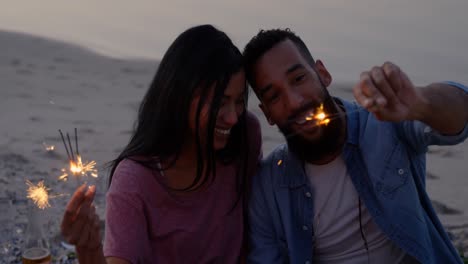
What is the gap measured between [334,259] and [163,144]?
1.16 metres

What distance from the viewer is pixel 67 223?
7.24 ft

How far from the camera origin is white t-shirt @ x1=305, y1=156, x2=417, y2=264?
125 inches

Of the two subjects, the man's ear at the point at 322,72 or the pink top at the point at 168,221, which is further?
the man's ear at the point at 322,72

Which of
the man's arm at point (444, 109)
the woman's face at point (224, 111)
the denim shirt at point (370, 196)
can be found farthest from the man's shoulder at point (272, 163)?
the man's arm at point (444, 109)

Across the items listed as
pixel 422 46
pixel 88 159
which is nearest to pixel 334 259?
pixel 88 159

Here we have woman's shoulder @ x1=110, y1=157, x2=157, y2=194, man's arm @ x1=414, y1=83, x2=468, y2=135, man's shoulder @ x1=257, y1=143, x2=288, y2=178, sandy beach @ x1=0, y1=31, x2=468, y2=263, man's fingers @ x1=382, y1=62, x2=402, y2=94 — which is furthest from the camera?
sandy beach @ x1=0, y1=31, x2=468, y2=263

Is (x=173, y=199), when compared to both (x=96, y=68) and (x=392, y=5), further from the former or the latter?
(x=392, y=5)

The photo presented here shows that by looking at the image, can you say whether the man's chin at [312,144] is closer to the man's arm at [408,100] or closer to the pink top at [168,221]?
the pink top at [168,221]

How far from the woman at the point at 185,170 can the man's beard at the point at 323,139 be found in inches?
12.9

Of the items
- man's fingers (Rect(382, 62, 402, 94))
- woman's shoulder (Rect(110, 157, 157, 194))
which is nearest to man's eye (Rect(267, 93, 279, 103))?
woman's shoulder (Rect(110, 157, 157, 194))

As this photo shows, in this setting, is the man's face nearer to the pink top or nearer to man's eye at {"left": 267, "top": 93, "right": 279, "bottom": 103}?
man's eye at {"left": 267, "top": 93, "right": 279, "bottom": 103}

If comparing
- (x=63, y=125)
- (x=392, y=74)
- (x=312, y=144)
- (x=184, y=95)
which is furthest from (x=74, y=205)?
(x=63, y=125)

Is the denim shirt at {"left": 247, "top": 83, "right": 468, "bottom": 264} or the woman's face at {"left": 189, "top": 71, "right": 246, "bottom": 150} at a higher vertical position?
the woman's face at {"left": 189, "top": 71, "right": 246, "bottom": 150}

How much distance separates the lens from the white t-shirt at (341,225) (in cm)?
318
